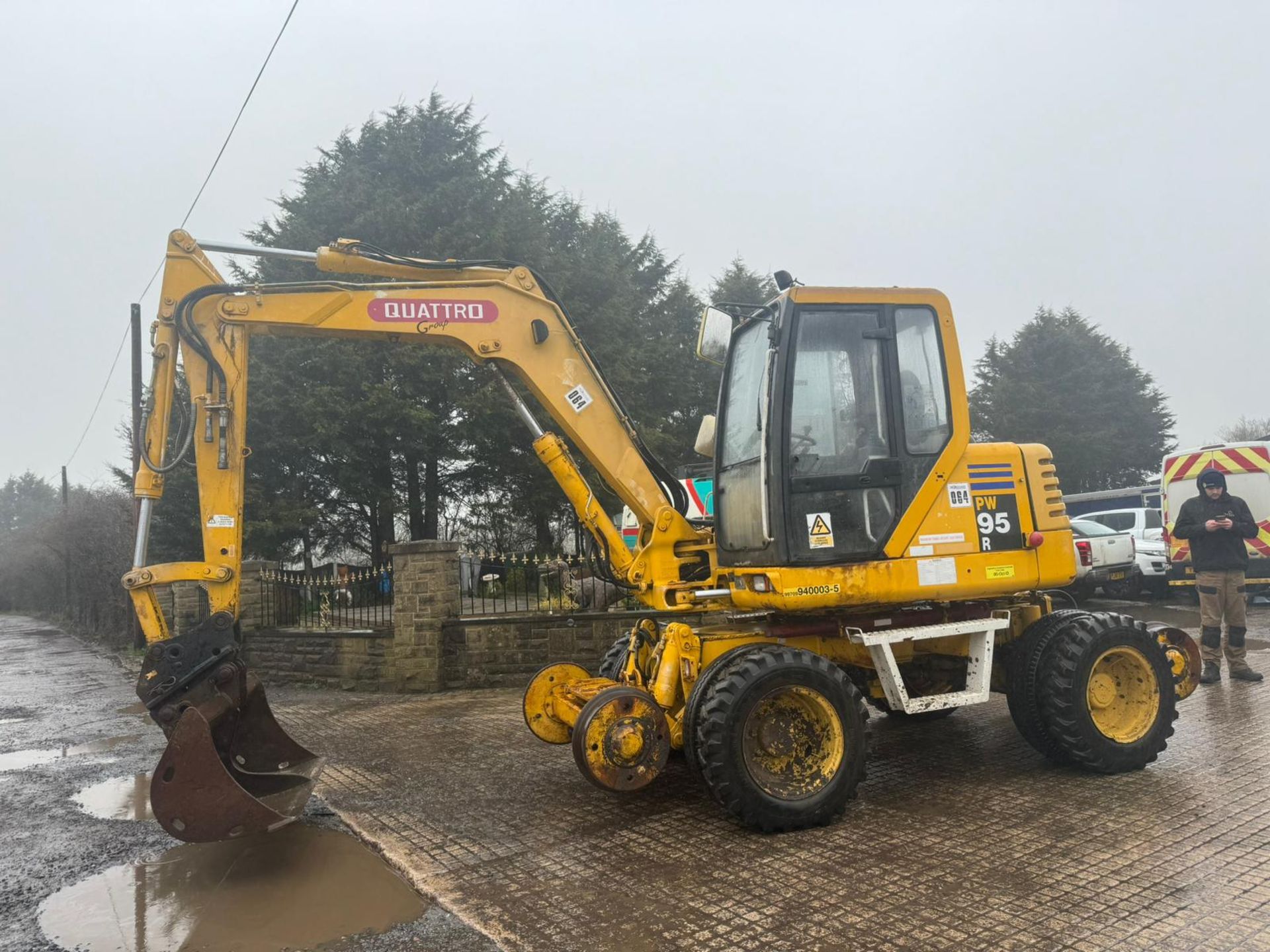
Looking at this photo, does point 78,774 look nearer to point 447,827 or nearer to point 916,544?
point 447,827

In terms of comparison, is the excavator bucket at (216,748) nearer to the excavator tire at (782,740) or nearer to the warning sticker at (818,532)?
the excavator tire at (782,740)

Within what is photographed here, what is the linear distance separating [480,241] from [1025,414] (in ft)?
76.1

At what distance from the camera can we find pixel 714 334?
547 cm

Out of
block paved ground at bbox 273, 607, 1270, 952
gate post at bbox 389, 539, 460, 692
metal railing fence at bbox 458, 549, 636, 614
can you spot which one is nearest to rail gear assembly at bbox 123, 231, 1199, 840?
block paved ground at bbox 273, 607, 1270, 952

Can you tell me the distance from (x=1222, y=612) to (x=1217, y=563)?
478 millimetres

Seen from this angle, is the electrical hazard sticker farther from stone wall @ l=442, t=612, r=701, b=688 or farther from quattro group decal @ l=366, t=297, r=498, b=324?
stone wall @ l=442, t=612, r=701, b=688

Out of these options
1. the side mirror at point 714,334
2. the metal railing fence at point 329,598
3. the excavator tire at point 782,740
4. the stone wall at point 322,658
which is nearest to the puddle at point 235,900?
the excavator tire at point 782,740

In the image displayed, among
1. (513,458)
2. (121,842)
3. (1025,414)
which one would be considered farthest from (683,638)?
(1025,414)

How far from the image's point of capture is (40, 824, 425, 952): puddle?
3.63 meters

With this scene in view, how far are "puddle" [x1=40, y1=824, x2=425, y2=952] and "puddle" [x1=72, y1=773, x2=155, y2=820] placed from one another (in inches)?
41.1

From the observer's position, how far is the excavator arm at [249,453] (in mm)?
4566

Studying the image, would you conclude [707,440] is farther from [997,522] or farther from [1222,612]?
[1222,612]

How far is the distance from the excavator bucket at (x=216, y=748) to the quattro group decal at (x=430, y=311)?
7.10ft

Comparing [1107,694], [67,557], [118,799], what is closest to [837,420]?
[1107,694]
